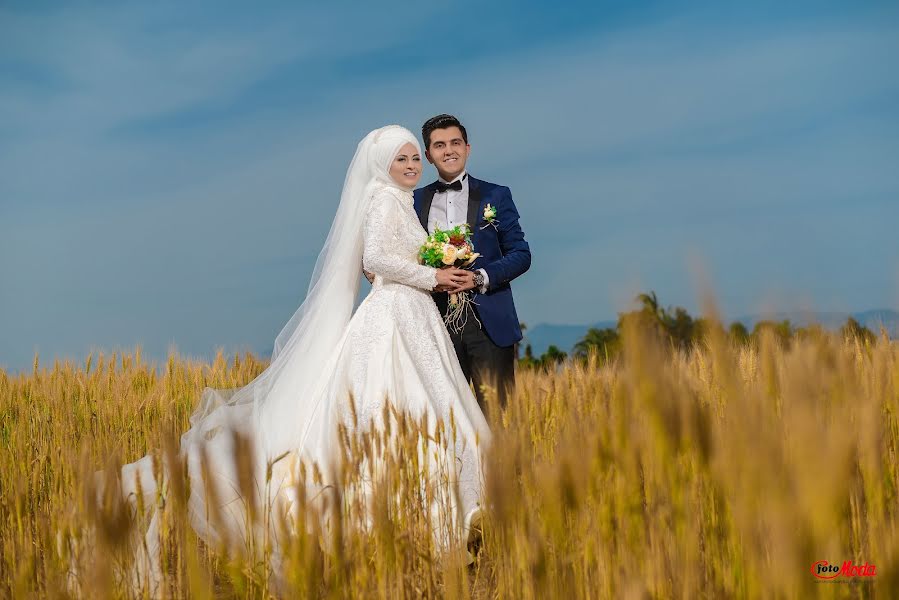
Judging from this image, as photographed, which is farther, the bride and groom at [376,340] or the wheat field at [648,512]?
the bride and groom at [376,340]

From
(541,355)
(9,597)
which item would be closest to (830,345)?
(9,597)

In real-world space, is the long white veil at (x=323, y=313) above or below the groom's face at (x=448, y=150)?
below

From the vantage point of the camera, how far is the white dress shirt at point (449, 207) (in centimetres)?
548

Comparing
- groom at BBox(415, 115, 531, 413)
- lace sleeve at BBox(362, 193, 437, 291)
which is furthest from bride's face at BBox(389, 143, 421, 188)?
groom at BBox(415, 115, 531, 413)

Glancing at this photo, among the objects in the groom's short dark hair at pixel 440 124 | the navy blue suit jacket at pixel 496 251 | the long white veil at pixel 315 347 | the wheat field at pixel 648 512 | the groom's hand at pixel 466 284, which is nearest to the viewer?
the wheat field at pixel 648 512

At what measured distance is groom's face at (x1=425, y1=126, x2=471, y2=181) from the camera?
536cm

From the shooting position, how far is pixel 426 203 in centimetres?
549

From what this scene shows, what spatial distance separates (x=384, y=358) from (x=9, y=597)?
2.03m

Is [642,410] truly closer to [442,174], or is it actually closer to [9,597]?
[9,597]

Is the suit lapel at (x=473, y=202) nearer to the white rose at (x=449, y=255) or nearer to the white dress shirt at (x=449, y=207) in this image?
the white dress shirt at (x=449, y=207)

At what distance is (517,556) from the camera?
83.8 inches
